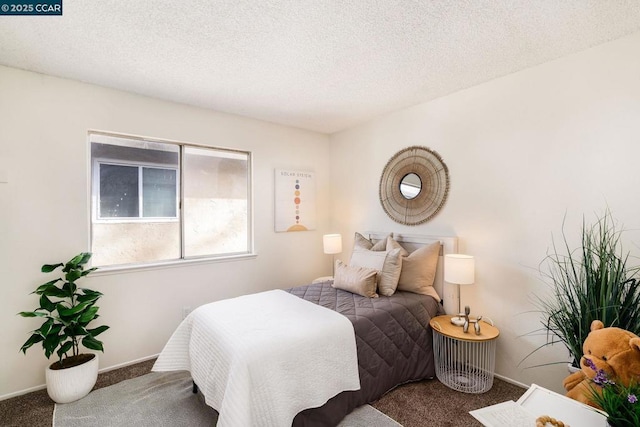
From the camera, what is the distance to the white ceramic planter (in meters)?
2.13

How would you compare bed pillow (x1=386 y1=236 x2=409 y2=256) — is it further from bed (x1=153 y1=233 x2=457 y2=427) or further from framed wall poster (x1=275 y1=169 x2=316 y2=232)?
framed wall poster (x1=275 y1=169 x2=316 y2=232)

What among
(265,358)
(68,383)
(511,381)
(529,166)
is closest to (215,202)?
(68,383)

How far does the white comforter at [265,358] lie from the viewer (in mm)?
1575

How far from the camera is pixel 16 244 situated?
2301 mm

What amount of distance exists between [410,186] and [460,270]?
1.12 meters

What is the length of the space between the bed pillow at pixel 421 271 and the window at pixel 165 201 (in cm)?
189

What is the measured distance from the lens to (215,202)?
345 centimetres

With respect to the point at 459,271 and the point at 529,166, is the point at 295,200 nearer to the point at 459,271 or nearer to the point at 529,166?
the point at 459,271

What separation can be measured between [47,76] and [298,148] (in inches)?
99.0

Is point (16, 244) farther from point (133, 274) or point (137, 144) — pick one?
point (137, 144)

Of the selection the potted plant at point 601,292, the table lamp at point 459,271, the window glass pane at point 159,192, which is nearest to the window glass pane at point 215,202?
the window glass pane at point 159,192

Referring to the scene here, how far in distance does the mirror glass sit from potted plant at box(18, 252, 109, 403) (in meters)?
3.00

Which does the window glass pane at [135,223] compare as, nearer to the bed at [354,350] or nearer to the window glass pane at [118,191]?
the window glass pane at [118,191]

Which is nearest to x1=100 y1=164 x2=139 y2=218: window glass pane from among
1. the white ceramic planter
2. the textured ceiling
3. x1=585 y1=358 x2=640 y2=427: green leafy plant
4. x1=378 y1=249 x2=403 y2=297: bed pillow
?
the textured ceiling
